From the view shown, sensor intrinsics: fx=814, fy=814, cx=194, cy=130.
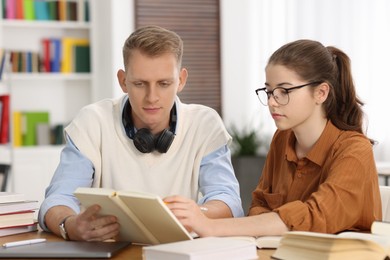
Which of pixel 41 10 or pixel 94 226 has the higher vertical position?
pixel 41 10

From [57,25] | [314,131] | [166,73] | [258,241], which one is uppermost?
[57,25]

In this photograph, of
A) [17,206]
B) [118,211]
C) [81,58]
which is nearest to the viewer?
[118,211]

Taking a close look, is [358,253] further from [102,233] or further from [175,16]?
[175,16]

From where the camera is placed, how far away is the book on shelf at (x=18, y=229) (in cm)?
230

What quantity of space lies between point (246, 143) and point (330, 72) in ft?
14.5

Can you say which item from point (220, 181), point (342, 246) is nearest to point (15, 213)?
point (220, 181)

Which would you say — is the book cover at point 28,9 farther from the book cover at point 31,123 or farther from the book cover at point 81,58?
the book cover at point 31,123

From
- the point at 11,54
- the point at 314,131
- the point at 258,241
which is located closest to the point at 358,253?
the point at 258,241

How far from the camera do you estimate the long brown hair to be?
2.18m

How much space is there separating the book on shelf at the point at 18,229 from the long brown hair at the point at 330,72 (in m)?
0.84

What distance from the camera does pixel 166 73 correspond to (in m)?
2.33

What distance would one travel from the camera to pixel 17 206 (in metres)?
2.31

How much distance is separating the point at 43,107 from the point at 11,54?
1.72ft

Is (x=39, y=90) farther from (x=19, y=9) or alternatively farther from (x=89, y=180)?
(x=89, y=180)
